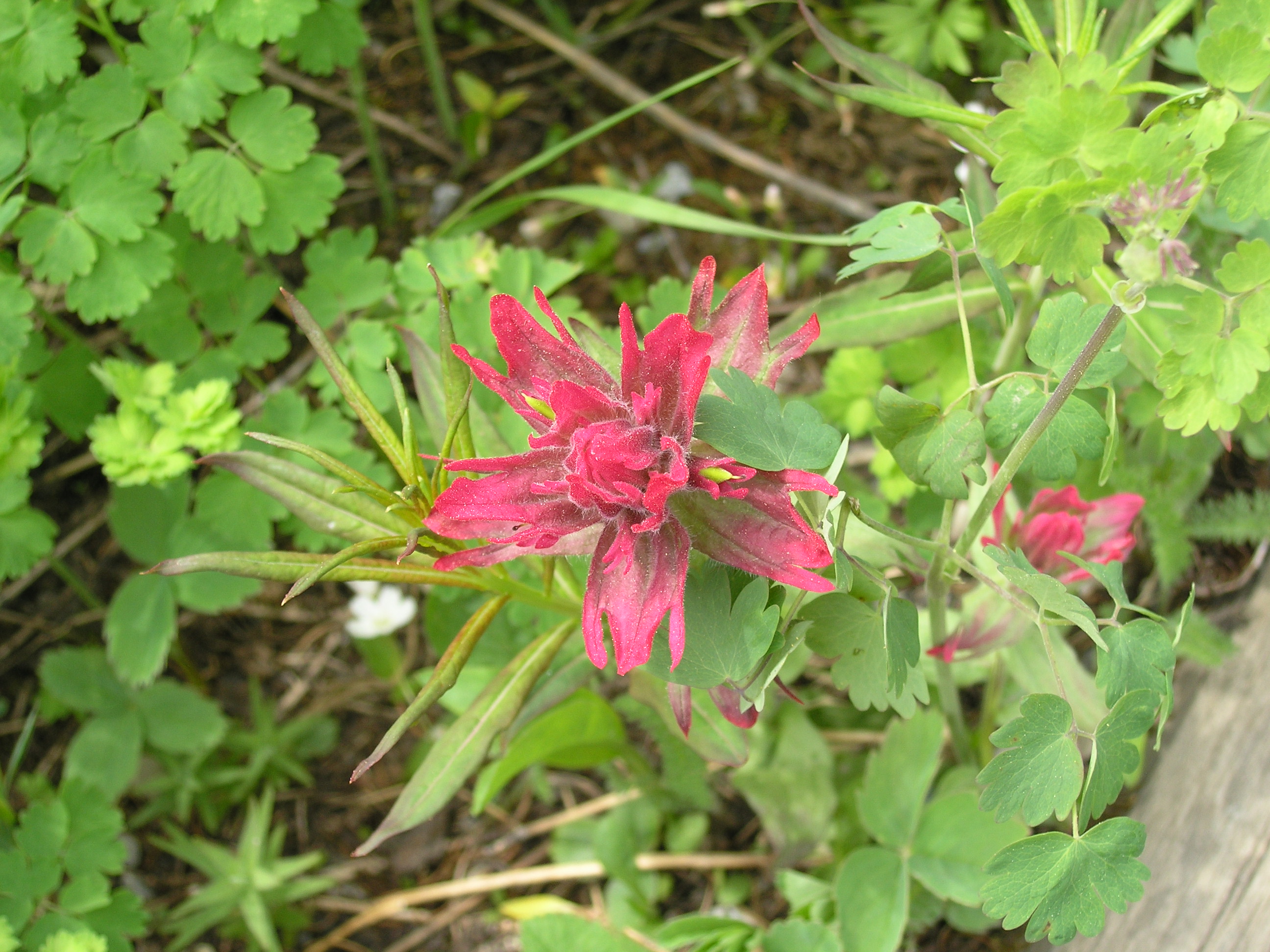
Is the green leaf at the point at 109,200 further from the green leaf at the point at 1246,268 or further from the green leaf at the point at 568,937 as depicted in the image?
the green leaf at the point at 1246,268

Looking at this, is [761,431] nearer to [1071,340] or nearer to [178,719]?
[1071,340]

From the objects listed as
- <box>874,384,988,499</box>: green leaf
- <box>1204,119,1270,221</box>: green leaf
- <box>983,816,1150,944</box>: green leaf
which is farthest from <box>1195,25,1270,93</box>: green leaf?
<box>983,816,1150,944</box>: green leaf

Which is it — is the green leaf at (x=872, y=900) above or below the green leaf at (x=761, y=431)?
below

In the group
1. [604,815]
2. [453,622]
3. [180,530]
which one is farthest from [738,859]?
[180,530]

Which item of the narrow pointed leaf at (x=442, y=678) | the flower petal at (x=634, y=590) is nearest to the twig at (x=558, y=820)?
the narrow pointed leaf at (x=442, y=678)

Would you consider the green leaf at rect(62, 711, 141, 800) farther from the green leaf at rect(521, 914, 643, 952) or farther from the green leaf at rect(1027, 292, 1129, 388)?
the green leaf at rect(1027, 292, 1129, 388)

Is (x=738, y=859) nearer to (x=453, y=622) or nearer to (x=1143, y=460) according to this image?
(x=453, y=622)

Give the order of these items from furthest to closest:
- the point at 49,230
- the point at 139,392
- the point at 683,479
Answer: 1. the point at 139,392
2. the point at 49,230
3. the point at 683,479
